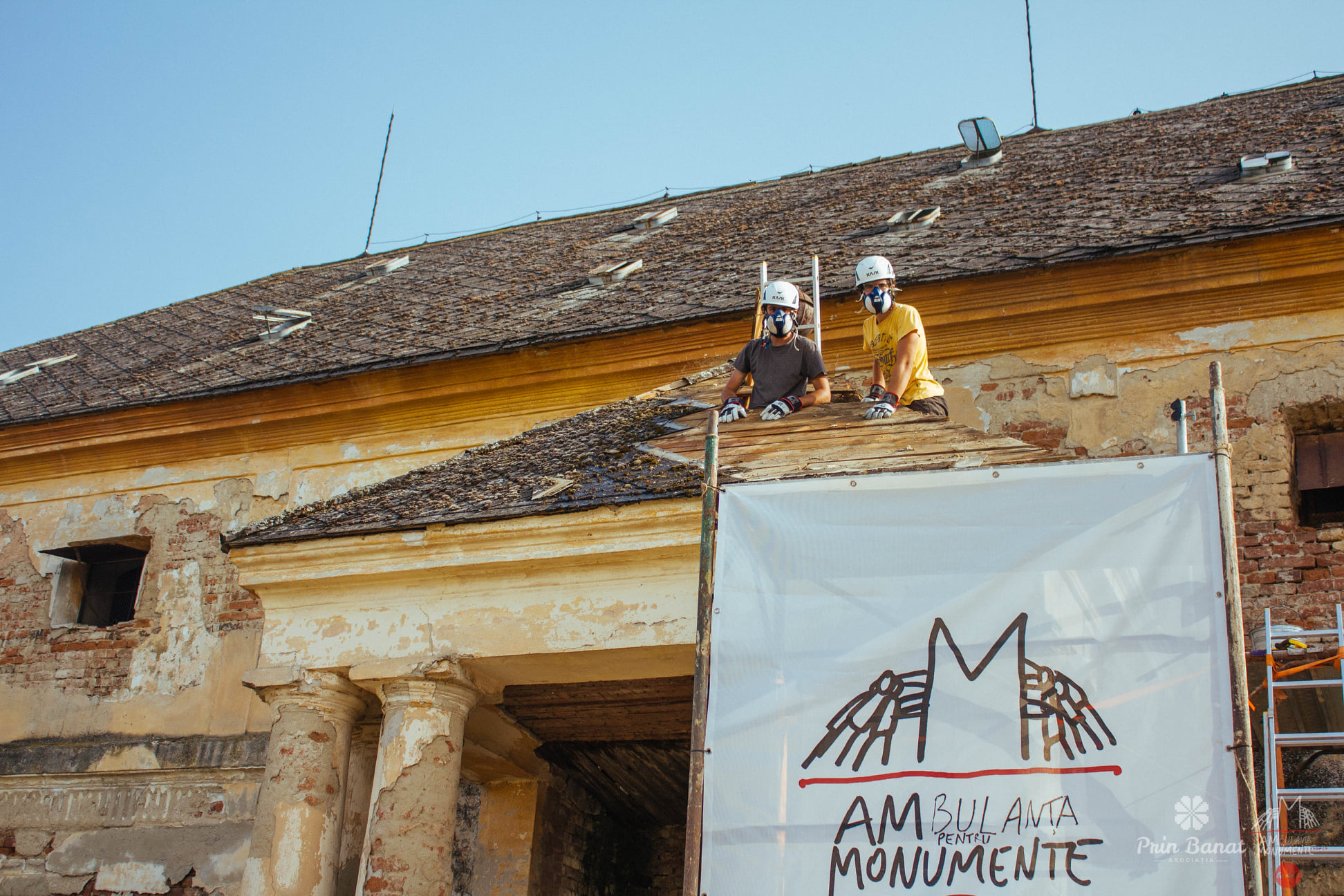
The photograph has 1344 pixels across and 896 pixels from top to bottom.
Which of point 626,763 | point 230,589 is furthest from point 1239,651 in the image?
point 230,589

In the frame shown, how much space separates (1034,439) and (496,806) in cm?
457

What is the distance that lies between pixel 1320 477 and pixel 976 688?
16.3ft

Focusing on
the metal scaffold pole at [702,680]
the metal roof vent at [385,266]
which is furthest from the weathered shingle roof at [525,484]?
the metal roof vent at [385,266]

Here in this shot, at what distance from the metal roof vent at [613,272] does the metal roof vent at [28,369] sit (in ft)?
21.0

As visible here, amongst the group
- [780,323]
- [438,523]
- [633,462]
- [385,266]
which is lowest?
[438,523]

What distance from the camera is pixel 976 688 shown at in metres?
4.35

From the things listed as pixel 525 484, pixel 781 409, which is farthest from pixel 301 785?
pixel 781 409

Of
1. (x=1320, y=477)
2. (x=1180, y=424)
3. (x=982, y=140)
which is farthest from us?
(x=982, y=140)

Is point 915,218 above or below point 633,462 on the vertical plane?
above

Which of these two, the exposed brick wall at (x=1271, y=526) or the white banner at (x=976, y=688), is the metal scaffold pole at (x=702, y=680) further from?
the exposed brick wall at (x=1271, y=526)

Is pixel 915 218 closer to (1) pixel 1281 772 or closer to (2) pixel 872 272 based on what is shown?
(2) pixel 872 272

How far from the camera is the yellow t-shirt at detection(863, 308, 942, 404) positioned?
686cm

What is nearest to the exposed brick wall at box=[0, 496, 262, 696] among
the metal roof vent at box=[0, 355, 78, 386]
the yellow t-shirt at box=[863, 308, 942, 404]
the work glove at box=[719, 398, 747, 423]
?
the metal roof vent at box=[0, 355, 78, 386]

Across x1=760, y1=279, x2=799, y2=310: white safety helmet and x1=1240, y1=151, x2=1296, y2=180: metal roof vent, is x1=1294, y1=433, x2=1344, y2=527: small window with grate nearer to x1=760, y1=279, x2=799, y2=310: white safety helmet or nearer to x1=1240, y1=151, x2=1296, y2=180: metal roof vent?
x1=1240, y1=151, x2=1296, y2=180: metal roof vent
